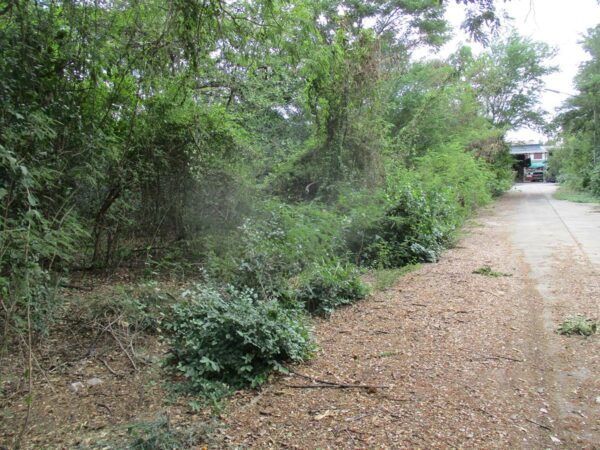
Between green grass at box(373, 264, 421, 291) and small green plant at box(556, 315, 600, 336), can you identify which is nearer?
small green plant at box(556, 315, 600, 336)

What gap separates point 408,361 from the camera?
418cm

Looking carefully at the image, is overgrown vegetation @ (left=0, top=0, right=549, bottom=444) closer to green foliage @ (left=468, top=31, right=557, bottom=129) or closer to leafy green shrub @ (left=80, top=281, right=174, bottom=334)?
leafy green shrub @ (left=80, top=281, right=174, bottom=334)

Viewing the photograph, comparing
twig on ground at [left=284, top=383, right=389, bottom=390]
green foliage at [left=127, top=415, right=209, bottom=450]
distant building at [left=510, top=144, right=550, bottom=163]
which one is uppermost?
distant building at [left=510, top=144, right=550, bottom=163]

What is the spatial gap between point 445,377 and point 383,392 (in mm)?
610

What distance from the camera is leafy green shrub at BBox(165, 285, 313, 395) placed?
149 inches

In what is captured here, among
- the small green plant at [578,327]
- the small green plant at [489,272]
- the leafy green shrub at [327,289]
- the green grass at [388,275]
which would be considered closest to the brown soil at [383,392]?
the small green plant at [578,327]

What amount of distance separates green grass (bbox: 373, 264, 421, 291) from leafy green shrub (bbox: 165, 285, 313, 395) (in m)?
2.67

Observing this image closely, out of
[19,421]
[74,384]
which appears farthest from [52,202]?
[19,421]

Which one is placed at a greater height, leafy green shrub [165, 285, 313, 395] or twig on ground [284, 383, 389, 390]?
leafy green shrub [165, 285, 313, 395]

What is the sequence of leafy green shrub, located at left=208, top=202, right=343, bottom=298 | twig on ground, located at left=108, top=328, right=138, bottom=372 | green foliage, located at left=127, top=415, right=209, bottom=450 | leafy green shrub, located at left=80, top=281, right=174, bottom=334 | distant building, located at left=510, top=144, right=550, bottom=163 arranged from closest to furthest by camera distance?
green foliage, located at left=127, top=415, right=209, bottom=450 < twig on ground, located at left=108, top=328, right=138, bottom=372 < leafy green shrub, located at left=80, top=281, right=174, bottom=334 < leafy green shrub, located at left=208, top=202, right=343, bottom=298 < distant building, located at left=510, top=144, right=550, bottom=163

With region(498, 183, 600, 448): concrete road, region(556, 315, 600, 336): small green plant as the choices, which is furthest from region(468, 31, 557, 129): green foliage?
region(556, 315, 600, 336): small green plant

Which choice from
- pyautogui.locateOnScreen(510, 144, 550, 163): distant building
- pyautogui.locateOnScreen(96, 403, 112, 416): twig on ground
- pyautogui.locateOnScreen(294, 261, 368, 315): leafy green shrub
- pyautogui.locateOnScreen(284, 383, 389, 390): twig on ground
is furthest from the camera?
pyautogui.locateOnScreen(510, 144, 550, 163): distant building

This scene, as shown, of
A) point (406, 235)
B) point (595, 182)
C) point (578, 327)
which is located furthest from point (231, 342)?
point (595, 182)

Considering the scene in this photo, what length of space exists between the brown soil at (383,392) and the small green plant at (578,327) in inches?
5.1
